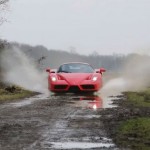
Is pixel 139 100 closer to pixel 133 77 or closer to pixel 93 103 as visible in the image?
pixel 93 103

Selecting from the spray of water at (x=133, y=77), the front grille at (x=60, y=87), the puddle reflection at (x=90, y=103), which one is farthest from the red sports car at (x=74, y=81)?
the puddle reflection at (x=90, y=103)

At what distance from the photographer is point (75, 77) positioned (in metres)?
23.6

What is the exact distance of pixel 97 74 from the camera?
80.0 ft

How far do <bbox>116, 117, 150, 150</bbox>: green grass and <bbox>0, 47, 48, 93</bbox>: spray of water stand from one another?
19128 mm

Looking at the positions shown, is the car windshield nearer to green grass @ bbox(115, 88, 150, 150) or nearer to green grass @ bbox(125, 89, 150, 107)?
green grass @ bbox(125, 89, 150, 107)

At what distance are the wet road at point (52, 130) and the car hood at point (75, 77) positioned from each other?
920 centimetres

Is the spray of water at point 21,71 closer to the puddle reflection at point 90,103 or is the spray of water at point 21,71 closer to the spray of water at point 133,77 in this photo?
the spray of water at point 133,77

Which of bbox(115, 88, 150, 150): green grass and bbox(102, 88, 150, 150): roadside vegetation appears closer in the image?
bbox(115, 88, 150, 150): green grass

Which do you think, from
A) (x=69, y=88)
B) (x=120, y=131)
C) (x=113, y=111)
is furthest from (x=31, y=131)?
(x=69, y=88)

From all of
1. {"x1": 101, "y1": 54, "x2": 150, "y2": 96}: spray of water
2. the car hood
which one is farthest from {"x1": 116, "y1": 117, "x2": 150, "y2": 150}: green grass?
{"x1": 101, "y1": 54, "x2": 150, "y2": 96}: spray of water

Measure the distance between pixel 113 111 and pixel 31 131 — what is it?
13.6 feet

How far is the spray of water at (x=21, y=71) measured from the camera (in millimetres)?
32231

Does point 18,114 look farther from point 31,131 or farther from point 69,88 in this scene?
point 69,88

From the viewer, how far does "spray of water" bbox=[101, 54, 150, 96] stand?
95.7ft
